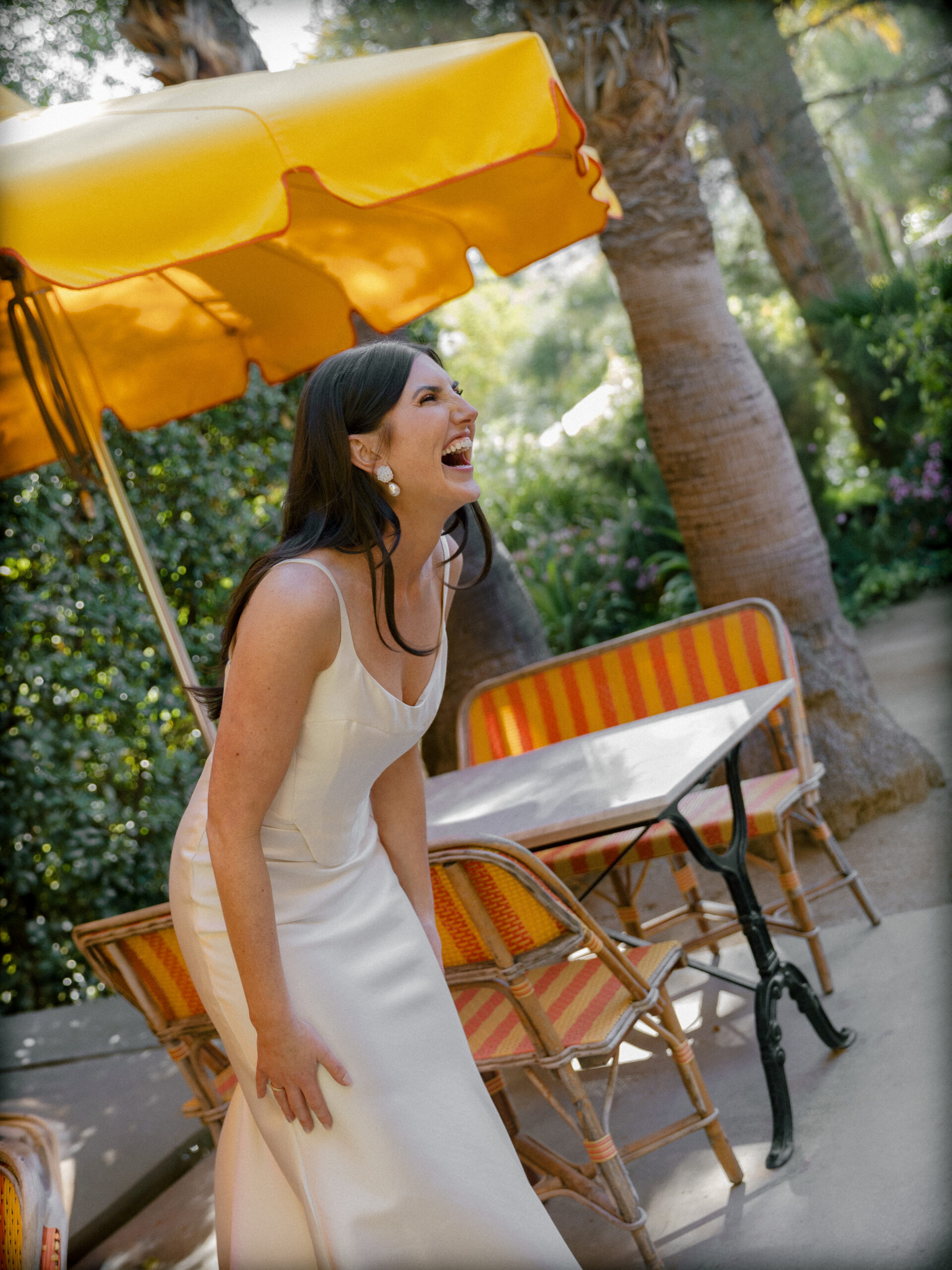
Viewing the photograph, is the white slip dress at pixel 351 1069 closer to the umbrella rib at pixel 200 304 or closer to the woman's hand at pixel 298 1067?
the woman's hand at pixel 298 1067

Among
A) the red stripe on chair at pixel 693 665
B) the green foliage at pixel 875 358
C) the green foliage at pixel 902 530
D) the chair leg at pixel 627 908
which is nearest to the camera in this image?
the chair leg at pixel 627 908

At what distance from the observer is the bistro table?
8.74ft

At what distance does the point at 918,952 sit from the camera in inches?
141

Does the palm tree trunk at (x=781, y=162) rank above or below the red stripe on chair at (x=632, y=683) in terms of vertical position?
above

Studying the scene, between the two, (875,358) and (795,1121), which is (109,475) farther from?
(875,358)

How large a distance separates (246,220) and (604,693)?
229 cm

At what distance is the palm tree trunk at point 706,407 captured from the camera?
479cm

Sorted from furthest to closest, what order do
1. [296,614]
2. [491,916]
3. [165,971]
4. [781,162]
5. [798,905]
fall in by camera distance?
[781,162] < [798,905] < [165,971] < [491,916] < [296,614]

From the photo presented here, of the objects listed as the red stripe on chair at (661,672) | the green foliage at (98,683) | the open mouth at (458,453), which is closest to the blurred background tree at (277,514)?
the green foliage at (98,683)

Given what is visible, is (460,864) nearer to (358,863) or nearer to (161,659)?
(358,863)

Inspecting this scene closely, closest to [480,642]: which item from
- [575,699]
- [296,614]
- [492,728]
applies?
[492,728]

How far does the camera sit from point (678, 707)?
4.05 meters

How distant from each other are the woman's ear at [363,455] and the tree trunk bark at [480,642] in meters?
2.81

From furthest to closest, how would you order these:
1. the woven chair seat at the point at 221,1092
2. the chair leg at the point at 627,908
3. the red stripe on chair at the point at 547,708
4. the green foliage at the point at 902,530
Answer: the green foliage at the point at 902,530
the red stripe on chair at the point at 547,708
the chair leg at the point at 627,908
the woven chair seat at the point at 221,1092
